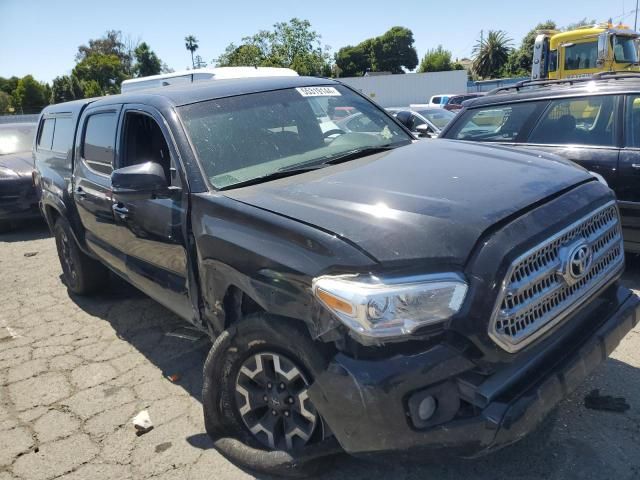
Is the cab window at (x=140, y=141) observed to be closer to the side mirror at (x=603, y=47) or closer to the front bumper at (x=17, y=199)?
the front bumper at (x=17, y=199)

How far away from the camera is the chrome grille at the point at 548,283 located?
2.02 m

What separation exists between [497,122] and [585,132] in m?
0.89

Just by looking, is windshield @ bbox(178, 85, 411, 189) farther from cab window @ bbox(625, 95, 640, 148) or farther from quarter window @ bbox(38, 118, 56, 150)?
quarter window @ bbox(38, 118, 56, 150)

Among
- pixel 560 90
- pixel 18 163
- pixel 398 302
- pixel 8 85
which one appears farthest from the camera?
pixel 8 85

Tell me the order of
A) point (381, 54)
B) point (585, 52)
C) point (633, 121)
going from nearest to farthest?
point (633, 121), point (585, 52), point (381, 54)

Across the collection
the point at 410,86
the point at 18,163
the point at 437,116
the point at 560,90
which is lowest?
the point at 18,163

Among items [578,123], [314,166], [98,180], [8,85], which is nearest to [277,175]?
[314,166]

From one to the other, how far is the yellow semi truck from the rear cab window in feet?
27.7

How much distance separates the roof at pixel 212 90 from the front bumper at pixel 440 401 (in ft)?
6.85

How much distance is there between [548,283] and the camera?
219 cm

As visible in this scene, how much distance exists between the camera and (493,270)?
1997mm

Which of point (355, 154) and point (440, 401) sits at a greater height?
point (355, 154)

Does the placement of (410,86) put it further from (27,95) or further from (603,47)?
(27,95)

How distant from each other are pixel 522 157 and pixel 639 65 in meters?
13.0
